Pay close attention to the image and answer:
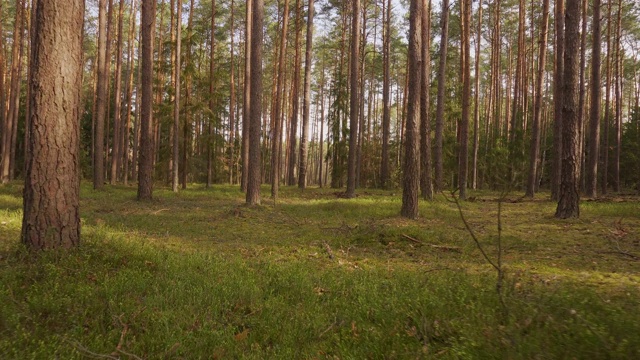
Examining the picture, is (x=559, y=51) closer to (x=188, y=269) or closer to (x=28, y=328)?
(x=188, y=269)

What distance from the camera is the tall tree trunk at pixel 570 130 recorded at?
10.9m

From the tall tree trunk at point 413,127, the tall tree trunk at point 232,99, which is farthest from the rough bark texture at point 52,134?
the tall tree trunk at point 232,99

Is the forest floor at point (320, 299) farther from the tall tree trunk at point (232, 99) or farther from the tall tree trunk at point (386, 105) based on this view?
the tall tree trunk at point (232, 99)

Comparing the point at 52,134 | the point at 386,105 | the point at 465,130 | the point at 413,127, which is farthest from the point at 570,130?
the point at 386,105

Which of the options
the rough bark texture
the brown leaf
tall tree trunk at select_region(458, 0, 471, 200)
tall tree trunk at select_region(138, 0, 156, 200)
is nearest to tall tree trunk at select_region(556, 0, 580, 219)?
tall tree trunk at select_region(458, 0, 471, 200)

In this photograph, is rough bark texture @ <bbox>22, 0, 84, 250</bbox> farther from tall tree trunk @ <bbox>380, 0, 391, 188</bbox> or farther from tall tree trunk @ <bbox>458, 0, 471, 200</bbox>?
tall tree trunk @ <bbox>380, 0, 391, 188</bbox>

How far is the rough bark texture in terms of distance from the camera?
16.9 ft

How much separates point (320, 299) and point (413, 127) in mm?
7315

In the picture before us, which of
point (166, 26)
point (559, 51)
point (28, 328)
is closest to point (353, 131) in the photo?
point (559, 51)

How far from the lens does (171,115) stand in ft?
72.5

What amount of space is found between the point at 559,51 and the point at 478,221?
11261 millimetres

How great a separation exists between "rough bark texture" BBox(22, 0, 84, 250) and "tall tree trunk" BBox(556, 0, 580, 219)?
39.6 ft

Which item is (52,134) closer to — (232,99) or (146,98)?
(146,98)

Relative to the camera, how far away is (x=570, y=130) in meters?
11.0
